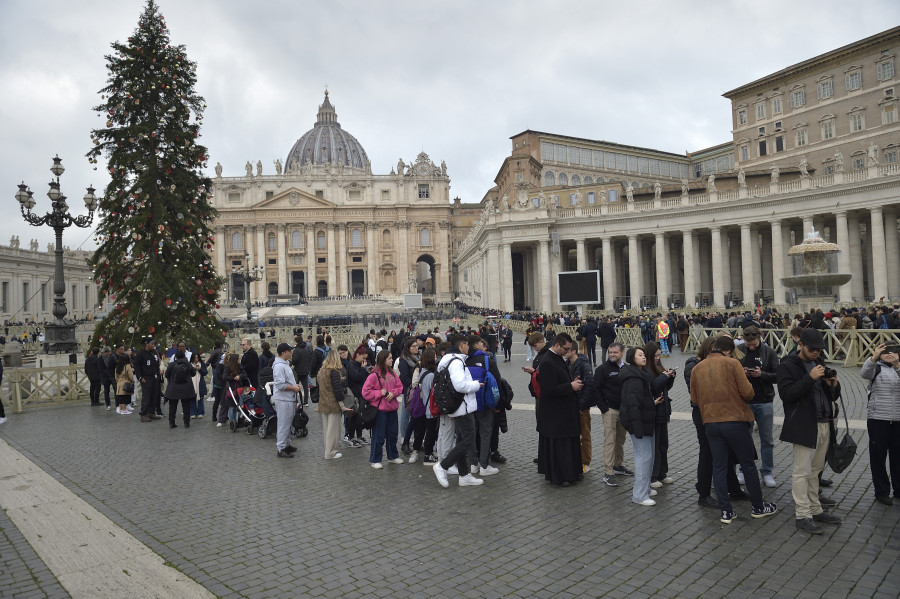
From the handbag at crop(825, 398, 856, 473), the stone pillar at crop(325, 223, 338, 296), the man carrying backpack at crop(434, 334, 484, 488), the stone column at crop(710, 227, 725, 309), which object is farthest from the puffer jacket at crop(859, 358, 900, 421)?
the stone pillar at crop(325, 223, 338, 296)

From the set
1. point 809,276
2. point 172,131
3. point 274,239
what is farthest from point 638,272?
point 274,239

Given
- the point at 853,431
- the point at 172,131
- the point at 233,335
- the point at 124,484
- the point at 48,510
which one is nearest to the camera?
the point at 48,510

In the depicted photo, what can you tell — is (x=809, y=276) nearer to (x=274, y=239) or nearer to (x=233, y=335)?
(x=233, y=335)

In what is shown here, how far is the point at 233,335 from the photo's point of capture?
2894 centimetres

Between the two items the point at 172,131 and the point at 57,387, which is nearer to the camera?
the point at 57,387

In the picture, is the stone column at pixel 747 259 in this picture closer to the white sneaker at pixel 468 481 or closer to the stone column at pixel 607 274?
the stone column at pixel 607 274

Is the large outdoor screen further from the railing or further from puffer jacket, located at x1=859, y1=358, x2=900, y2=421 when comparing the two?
puffer jacket, located at x1=859, y1=358, x2=900, y2=421

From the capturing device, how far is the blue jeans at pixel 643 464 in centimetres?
592

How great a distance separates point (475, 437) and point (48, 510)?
16.0 ft

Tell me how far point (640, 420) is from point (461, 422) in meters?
2.13

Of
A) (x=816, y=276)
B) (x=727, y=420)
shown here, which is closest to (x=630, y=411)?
(x=727, y=420)

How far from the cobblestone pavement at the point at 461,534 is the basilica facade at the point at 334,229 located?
3363 inches

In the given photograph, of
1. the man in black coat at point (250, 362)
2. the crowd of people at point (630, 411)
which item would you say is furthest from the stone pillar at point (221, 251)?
the crowd of people at point (630, 411)

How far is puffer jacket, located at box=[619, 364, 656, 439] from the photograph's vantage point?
586 cm
